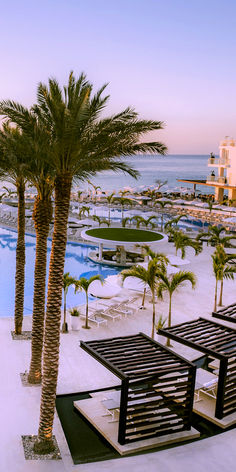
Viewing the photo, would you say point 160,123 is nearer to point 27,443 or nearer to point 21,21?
point 27,443

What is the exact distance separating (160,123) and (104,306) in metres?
9.06

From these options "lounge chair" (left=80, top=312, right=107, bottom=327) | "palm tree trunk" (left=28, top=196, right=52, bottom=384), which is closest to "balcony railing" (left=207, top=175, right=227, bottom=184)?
"lounge chair" (left=80, top=312, right=107, bottom=327)

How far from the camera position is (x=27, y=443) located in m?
8.88

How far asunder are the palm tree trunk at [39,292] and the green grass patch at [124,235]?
12889mm

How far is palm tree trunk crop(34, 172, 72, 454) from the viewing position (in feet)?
28.8

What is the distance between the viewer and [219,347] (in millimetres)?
10414

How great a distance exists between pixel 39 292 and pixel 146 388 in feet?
12.0

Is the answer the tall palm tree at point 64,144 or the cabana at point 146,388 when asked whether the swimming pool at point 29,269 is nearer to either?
the cabana at point 146,388

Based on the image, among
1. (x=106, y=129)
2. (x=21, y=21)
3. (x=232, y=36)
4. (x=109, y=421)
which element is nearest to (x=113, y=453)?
(x=109, y=421)

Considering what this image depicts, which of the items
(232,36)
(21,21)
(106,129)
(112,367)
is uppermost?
(232,36)

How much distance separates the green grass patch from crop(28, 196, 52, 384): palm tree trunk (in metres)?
12.9

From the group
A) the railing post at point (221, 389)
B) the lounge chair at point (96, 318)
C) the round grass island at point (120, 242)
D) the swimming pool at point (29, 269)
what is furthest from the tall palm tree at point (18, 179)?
the round grass island at point (120, 242)

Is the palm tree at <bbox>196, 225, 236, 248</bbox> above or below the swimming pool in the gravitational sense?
above

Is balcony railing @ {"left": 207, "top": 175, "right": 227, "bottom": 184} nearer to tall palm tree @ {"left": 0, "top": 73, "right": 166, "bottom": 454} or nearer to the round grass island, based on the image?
the round grass island
